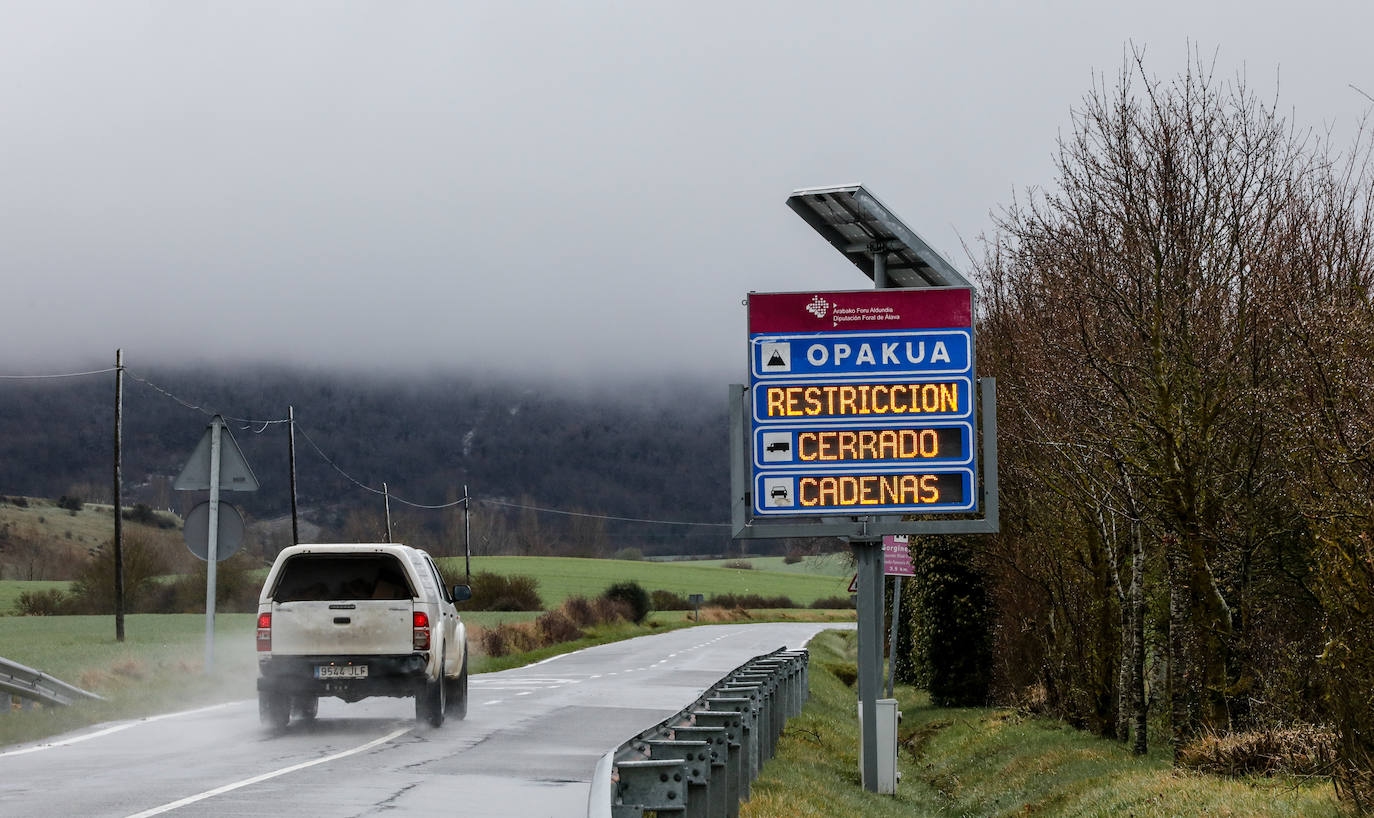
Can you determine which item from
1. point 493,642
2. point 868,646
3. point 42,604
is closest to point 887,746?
point 868,646

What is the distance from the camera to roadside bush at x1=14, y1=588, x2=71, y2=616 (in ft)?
273

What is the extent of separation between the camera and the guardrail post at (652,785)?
8102 millimetres

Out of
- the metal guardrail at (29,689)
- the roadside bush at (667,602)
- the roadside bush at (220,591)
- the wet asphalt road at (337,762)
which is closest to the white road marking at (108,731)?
the wet asphalt road at (337,762)

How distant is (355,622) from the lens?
16.9 meters

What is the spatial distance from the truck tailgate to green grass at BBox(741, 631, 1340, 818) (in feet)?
14.8

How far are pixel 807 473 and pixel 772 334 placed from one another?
1592 mm

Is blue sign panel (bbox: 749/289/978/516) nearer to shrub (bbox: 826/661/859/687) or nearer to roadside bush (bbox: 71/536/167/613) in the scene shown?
shrub (bbox: 826/661/859/687)

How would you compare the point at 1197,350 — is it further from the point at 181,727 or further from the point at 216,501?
the point at 216,501

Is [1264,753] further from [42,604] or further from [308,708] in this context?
[42,604]

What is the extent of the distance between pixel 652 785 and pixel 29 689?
12537 mm

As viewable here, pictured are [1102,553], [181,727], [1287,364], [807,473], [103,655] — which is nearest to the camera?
[1287,364]

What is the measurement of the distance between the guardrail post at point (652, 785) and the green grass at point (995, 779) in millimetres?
3844

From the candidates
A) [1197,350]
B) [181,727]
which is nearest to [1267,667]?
[1197,350]

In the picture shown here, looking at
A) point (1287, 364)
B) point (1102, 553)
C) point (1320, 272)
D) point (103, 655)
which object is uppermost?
point (1320, 272)
